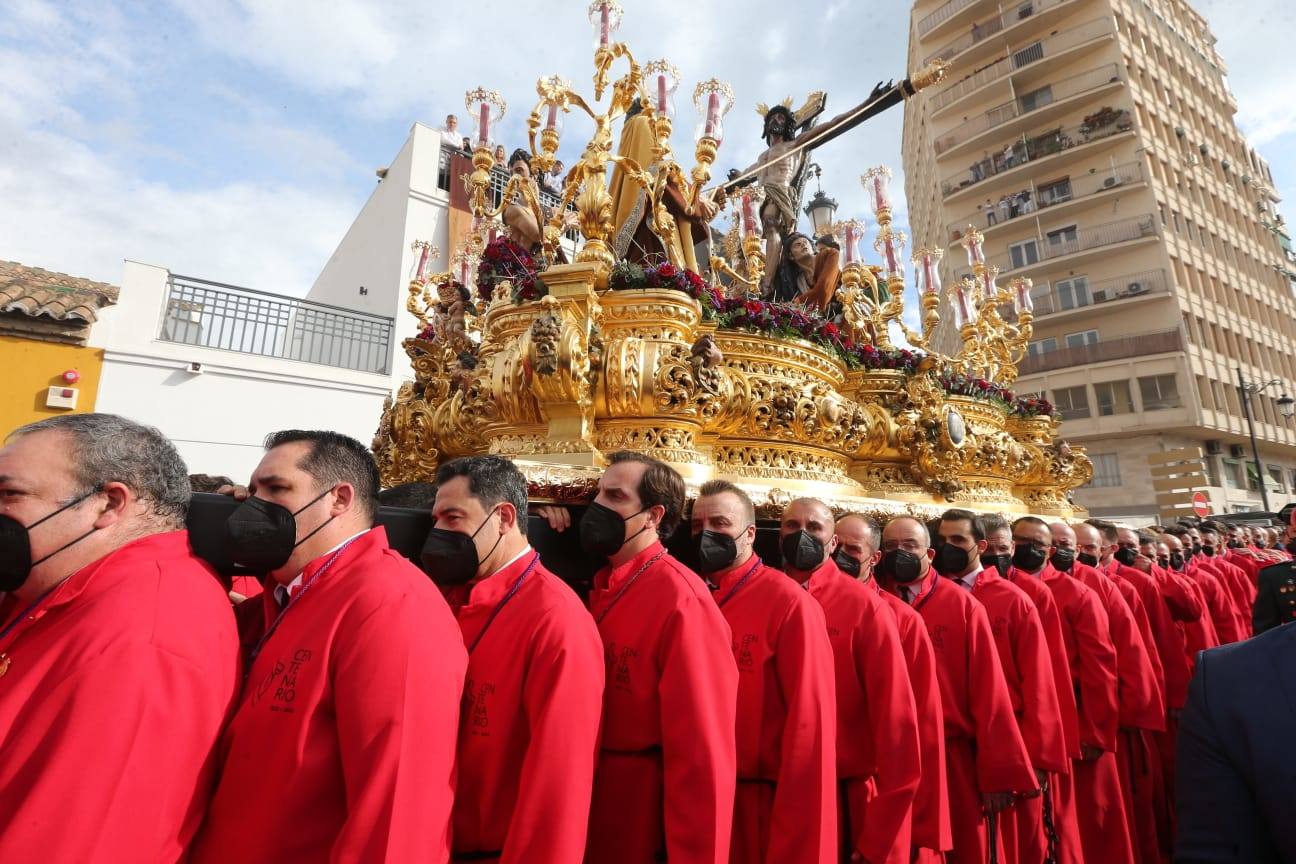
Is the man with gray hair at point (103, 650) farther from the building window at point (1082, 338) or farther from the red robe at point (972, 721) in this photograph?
the building window at point (1082, 338)

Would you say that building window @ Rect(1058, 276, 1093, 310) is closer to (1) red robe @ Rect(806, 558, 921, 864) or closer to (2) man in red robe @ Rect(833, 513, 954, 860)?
(2) man in red robe @ Rect(833, 513, 954, 860)

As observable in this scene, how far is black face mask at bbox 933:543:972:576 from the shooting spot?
4496 millimetres

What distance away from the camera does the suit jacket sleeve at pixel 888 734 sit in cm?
278

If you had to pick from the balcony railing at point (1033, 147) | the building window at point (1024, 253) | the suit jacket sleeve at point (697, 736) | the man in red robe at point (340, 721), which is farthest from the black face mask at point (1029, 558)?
the balcony railing at point (1033, 147)

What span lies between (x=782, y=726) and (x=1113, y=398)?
32474mm

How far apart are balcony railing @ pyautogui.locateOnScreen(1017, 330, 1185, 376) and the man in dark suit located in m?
29.5

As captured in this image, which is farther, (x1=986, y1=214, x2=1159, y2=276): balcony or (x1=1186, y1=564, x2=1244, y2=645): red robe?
(x1=986, y1=214, x2=1159, y2=276): balcony

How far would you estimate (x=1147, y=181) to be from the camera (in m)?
30.4

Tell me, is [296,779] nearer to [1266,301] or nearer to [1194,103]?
[1266,301]

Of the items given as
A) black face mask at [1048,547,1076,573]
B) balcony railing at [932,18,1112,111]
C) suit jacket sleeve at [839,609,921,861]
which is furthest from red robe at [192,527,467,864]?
balcony railing at [932,18,1112,111]

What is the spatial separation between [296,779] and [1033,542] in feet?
17.1

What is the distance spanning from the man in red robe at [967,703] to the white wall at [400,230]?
13463 mm

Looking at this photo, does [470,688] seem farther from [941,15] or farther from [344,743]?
[941,15]

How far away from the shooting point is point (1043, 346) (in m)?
32.2
